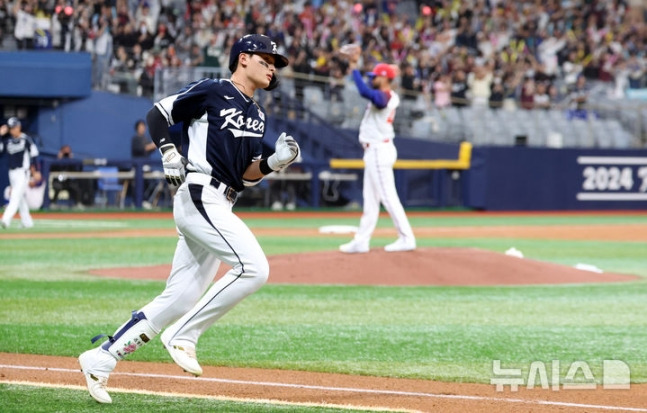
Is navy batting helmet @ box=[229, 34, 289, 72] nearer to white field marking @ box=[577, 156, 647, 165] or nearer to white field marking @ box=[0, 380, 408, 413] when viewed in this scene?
white field marking @ box=[0, 380, 408, 413]

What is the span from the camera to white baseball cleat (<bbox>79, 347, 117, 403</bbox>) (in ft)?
20.0

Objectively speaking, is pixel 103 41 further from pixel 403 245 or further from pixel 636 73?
pixel 636 73

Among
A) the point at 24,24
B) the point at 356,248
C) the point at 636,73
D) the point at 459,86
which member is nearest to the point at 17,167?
the point at 24,24

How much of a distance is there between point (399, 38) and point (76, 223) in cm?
1217

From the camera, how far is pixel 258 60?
6.46 meters

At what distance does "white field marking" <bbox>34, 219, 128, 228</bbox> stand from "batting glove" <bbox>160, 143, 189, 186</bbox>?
17.0 meters

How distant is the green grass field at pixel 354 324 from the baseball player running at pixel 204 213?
1.15 ft

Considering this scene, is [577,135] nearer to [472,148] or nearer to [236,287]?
[472,148]

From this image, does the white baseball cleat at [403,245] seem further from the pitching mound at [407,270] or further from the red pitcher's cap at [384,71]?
the red pitcher's cap at [384,71]

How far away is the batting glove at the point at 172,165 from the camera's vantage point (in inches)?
239

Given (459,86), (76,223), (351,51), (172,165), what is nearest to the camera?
(172,165)

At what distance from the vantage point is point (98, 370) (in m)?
6.11

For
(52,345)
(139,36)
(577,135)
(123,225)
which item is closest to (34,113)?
(139,36)

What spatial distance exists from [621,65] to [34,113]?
17971mm
